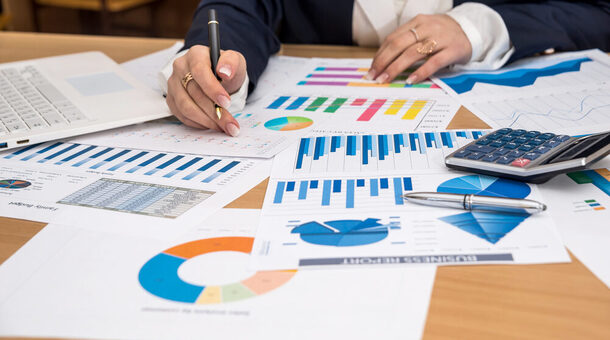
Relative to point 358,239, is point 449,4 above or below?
above

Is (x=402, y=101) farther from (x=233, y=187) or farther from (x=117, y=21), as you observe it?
(x=117, y=21)

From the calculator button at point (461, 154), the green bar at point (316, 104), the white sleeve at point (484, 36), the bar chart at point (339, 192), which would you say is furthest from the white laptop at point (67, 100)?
the white sleeve at point (484, 36)

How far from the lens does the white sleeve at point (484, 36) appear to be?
1.06 meters

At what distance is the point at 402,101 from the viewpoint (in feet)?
3.08

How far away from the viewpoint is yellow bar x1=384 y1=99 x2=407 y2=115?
2.92 feet

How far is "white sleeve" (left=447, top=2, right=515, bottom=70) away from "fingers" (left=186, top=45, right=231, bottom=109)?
1.60 ft

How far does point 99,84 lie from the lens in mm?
1010

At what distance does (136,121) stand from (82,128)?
0.08 m

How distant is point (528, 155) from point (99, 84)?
2.37 feet

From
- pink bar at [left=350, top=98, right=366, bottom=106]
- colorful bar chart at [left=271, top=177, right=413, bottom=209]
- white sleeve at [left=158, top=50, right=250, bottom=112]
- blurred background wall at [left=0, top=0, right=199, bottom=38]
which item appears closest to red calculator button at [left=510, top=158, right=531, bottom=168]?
colorful bar chart at [left=271, top=177, right=413, bottom=209]

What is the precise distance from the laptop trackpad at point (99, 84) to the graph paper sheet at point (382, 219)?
15.8 inches

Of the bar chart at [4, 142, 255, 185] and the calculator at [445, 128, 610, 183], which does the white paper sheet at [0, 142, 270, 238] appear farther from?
the calculator at [445, 128, 610, 183]

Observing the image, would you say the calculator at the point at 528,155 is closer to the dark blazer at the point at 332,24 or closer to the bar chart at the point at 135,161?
the bar chart at the point at 135,161

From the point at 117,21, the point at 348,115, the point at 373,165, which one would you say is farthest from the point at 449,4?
the point at 117,21
